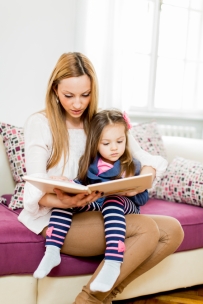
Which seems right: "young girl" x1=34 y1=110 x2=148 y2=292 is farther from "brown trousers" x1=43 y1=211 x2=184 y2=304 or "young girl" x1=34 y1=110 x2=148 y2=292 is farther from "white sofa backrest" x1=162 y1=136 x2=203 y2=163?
"white sofa backrest" x1=162 y1=136 x2=203 y2=163

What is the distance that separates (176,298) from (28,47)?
5.67 ft

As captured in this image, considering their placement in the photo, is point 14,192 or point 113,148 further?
point 14,192

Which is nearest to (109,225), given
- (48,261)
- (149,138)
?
(48,261)

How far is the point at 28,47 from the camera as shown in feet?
8.99

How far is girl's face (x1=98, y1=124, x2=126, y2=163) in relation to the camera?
5.47 ft

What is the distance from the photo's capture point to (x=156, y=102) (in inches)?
146

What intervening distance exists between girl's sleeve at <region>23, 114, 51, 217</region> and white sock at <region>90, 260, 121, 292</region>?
33 cm

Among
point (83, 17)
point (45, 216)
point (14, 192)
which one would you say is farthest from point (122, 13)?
point (45, 216)

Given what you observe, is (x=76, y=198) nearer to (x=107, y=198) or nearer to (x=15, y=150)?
(x=107, y=198)

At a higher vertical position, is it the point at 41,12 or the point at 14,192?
the point at 41,12

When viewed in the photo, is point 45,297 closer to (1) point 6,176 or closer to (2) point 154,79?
(1) point 6,176

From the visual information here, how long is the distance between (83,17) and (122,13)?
1.07 ft

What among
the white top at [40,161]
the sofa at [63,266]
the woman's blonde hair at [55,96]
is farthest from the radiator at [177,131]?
the woman's blonde hair at [55,96]

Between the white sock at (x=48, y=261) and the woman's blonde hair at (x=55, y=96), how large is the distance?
34 cm
